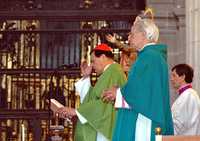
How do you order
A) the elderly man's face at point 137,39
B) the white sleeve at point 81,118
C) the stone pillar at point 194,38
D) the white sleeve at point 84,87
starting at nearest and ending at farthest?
the elderly man's face at point 137,39, the white sleeve at point 81,118, the white sleeve at point 84,87, the stone pillar at point 194,38

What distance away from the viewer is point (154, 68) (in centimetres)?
504

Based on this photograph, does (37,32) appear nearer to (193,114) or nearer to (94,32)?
(94,32)

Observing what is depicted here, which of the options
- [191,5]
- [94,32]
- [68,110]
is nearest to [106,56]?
[68,110]

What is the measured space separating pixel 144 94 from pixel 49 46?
189 inches

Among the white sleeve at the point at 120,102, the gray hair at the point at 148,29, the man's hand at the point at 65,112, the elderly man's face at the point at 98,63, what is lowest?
the man's hand at the point at 65,112

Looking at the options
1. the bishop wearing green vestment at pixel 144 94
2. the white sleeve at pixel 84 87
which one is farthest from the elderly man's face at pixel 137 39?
the white sleeve at pixel 84 87

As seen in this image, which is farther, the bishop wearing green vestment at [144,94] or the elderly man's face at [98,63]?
the elderly man's face at [98,63]

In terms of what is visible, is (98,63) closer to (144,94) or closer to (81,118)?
(81,118)

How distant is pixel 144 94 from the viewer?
5004 mm

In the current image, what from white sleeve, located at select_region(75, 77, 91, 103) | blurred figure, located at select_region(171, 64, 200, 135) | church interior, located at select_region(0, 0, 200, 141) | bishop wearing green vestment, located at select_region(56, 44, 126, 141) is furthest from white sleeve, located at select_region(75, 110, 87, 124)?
church interior, located at select_region(0, 0, 200, 141)

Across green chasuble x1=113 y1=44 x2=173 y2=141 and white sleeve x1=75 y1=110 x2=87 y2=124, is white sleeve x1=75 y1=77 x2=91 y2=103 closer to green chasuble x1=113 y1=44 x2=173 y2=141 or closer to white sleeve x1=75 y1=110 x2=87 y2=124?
white sleeve x1=75 y1=110 x2=87 y2=124

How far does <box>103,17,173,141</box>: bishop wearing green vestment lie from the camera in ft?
16.4

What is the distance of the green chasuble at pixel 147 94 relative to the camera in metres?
5.00

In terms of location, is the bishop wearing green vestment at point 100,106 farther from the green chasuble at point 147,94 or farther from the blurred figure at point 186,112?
the green chasuble at point 147,94
